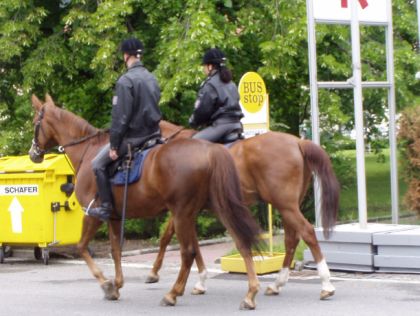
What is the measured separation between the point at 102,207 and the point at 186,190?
1165 millimetres

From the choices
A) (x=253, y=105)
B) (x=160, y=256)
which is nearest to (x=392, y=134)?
(x=253, y=105)

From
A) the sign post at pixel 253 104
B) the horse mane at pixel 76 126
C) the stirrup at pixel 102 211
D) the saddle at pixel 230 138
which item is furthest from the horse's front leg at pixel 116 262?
the sign post at pixel 253 104

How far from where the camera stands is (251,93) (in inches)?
497

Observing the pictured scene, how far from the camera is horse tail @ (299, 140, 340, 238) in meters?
10.5

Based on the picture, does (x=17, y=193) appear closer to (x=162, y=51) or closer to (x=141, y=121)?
(x=162, y=51)

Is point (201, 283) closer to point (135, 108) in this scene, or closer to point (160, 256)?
point (160, 256)

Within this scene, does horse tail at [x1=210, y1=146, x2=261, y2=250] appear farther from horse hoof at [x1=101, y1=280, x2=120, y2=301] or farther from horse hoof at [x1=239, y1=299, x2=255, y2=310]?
horse hoof at [x1=101, y1=280, x2=120, y2=301]

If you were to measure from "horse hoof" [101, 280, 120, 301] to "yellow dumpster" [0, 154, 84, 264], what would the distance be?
3985mm

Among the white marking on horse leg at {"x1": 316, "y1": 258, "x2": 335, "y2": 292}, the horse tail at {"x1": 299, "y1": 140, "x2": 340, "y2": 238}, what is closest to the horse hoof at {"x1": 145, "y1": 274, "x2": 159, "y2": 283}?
the horse tail at {"x1": 299, "y1": 140, "x2": 340, "y2": 238}

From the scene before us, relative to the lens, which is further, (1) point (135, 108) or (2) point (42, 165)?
(2) point (42, 165)

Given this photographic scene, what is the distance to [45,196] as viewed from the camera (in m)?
14.5

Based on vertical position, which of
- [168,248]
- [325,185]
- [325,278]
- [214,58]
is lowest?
[168,248]

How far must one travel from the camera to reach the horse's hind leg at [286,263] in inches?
421

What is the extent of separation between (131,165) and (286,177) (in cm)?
178
